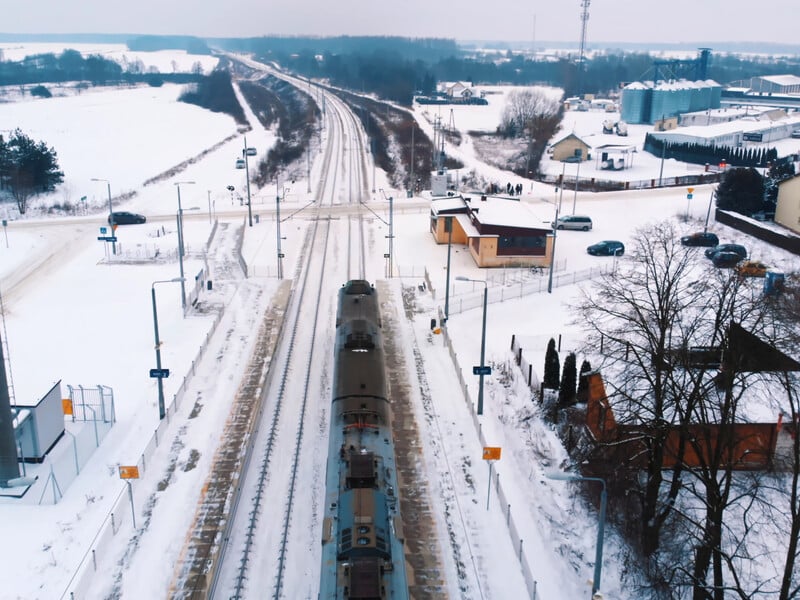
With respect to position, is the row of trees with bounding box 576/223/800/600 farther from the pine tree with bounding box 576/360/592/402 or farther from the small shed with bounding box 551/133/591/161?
the small shed with bounding box 551/133/591/161

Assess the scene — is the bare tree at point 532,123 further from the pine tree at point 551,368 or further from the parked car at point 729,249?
the pine tree at point 551,368

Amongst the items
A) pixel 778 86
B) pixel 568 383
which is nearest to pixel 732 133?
pixel 568 383

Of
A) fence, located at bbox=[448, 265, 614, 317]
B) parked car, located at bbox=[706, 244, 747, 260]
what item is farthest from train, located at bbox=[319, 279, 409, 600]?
parked car, located at bbox=[706, 244, 747, 260]

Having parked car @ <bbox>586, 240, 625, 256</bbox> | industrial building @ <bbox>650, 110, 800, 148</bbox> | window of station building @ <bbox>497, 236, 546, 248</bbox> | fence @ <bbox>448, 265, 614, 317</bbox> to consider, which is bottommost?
fence @ <bbox>448, 265, 614, 317</bbox>

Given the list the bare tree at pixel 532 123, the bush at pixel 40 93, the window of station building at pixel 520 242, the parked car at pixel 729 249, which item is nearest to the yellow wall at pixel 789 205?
the parked car at pixel 729 249

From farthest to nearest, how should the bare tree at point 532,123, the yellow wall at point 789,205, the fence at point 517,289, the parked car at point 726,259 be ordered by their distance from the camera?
the bare tree at point 532,123 → the yellow wall at point 789,205 → the parked car at point 726,259 → the fence at point 517,289

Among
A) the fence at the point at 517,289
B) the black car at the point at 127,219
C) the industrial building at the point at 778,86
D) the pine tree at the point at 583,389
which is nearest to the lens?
the pine tree at the point at 583,389

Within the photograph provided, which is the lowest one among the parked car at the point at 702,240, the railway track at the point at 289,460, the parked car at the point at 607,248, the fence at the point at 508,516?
the railway track at the point at 289,460
